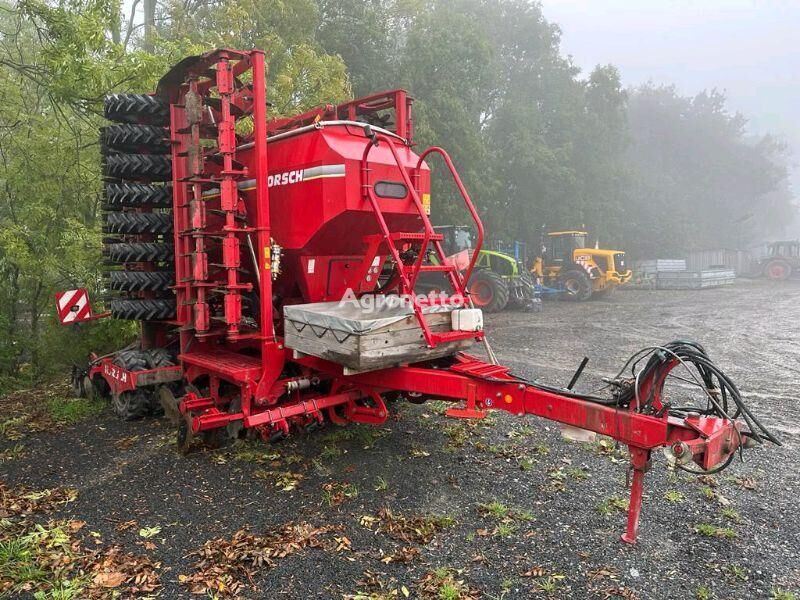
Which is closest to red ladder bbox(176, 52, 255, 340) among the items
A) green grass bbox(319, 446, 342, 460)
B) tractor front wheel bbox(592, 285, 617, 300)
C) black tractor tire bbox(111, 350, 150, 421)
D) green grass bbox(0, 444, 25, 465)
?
black tractor tire bbox(111, 350, 150, 421)

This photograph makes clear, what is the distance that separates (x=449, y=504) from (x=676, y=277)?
2431 cm

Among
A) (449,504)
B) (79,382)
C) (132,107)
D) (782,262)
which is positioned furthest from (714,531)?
(782,262)

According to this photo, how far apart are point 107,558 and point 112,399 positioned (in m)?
3.40

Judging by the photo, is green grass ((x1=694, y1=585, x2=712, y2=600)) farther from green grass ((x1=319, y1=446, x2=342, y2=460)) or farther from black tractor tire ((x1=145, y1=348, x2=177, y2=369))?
black tractor tire ((x1=145, y1=348, x2=177, y2=369))

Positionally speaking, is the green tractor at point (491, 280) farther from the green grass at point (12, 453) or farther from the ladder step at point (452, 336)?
the green grass at point (12, 453)

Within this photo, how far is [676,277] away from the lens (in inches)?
989

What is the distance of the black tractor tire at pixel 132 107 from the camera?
17.5ft

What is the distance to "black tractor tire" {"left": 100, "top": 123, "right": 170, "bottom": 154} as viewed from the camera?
213 inches

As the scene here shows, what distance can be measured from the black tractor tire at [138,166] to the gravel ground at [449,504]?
252 cm

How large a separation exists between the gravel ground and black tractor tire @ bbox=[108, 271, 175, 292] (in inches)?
56.2

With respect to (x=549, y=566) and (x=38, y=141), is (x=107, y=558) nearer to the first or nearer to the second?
(x=549, y=566)

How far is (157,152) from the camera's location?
5.68 metres

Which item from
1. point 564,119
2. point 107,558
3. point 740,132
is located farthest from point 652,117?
point 107,558

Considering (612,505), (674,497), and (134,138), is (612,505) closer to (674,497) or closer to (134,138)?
(674,497)
